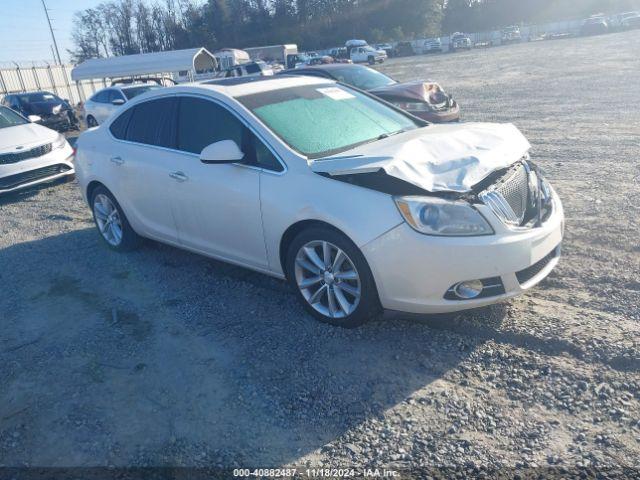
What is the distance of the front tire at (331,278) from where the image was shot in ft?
11.9

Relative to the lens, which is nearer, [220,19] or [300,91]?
[300,91]

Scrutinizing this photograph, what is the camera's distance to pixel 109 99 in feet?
50.8

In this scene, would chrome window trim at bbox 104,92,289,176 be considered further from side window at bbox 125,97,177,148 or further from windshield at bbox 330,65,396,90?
windshield at bbox 330,65,396,90

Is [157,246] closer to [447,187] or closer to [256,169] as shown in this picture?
[256,169]

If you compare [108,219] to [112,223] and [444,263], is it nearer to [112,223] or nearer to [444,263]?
[112,223]

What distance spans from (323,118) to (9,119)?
7.90 meters

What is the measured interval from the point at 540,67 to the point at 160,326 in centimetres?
2554

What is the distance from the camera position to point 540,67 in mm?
25250

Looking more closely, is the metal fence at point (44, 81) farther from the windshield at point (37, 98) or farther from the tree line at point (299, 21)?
the tree line at point (299, 21)

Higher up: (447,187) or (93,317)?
(447,187)

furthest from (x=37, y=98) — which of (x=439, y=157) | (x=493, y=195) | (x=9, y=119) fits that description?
(x=493, y=195)

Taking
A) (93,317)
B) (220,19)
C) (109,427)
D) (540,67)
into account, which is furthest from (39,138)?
(220,19)

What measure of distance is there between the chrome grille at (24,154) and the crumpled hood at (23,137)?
66mm

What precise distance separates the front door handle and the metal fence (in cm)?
2927
